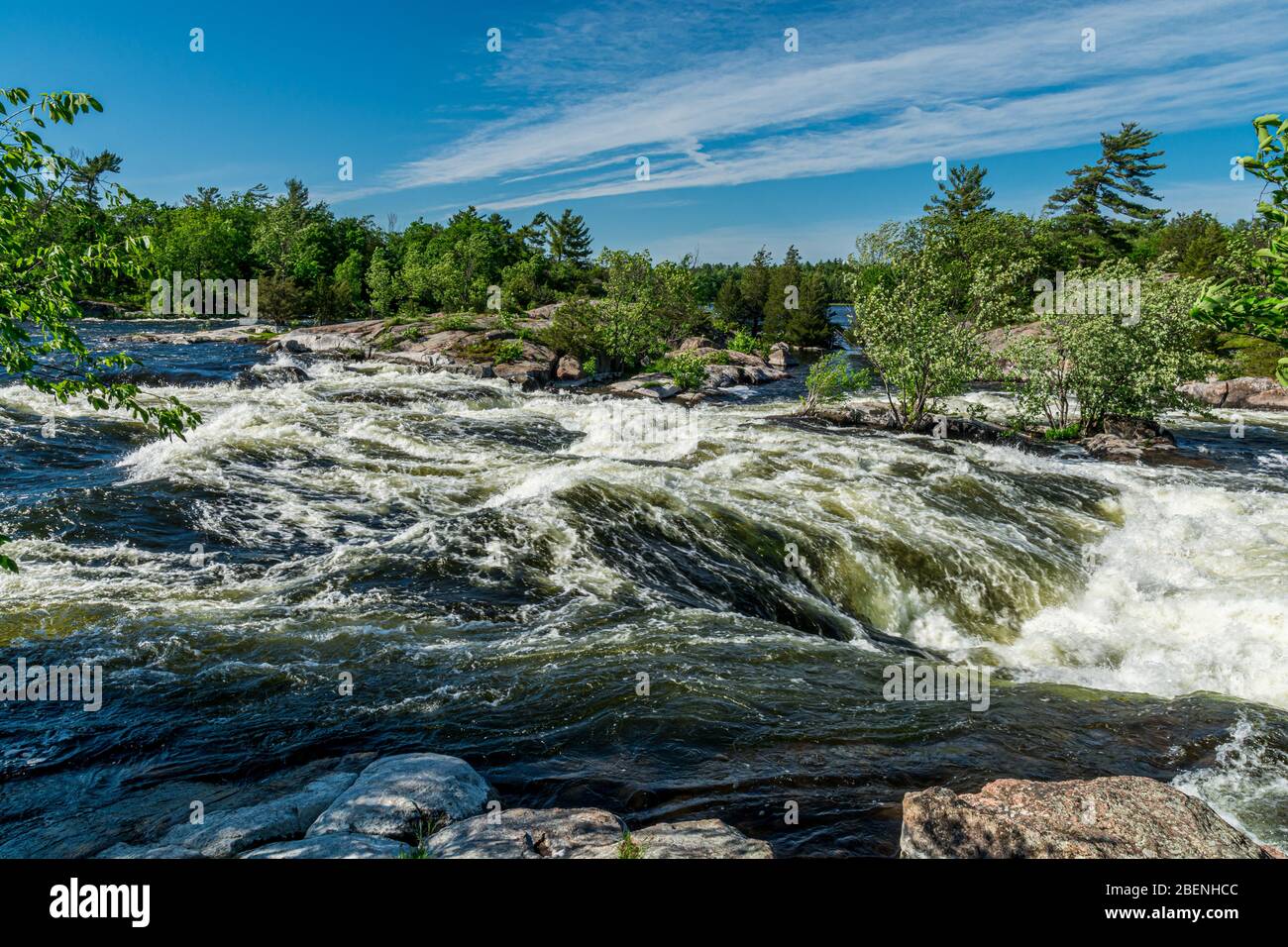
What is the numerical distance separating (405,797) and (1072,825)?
16.3ft

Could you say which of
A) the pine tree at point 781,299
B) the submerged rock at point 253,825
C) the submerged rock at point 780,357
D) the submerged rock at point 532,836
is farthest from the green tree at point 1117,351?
the pine tree at point 781,299

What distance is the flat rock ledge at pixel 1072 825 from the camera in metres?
5.09

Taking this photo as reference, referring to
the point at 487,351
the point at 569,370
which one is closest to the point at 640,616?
the point at 569,370

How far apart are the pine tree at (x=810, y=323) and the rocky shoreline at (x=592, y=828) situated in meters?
65.9

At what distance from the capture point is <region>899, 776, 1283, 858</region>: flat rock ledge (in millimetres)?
5090

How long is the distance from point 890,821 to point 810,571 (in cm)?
750

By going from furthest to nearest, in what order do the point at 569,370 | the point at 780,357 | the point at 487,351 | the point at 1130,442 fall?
the point at 780,357 → the point at 487,351 → the point at 569,370 → the point at 1130,442

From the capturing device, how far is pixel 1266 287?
13.0 feet

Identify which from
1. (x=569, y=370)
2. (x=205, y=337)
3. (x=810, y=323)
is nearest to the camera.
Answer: (x=569, y=370)

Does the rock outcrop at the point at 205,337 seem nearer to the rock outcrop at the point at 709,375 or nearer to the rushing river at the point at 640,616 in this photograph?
the rock outcrop at the point at 709,375

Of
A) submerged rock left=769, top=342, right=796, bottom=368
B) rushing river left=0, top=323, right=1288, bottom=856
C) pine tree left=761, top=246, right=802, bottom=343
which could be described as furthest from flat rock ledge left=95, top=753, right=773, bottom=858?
pine tree left=761, top=246, right=802, bottom=343

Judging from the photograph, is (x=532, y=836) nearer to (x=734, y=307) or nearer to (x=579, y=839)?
(x=579, y=839)

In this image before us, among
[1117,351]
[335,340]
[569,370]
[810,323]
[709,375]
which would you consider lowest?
[1117,351]
